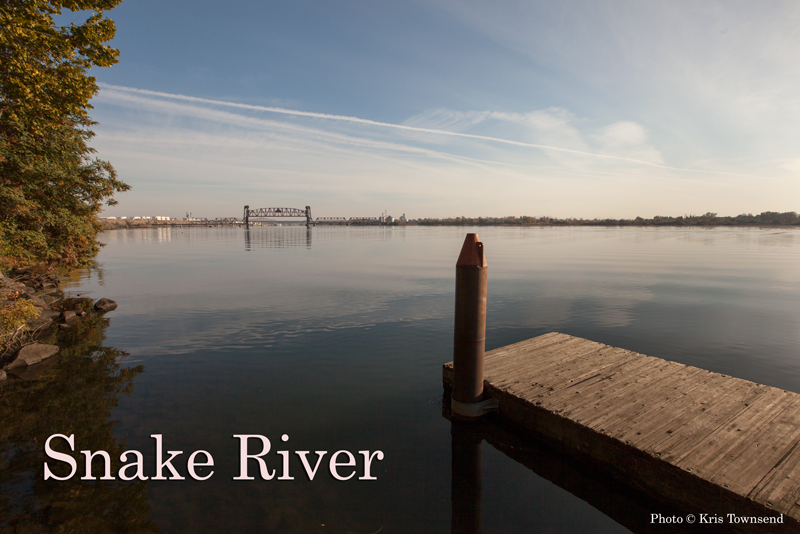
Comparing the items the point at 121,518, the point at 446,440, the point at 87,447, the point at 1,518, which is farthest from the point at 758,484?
the point at 87,447

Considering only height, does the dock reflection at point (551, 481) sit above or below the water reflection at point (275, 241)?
below

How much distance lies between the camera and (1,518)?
4.69 meters

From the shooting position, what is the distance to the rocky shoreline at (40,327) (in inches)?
387

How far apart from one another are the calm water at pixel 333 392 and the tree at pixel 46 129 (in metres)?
4.40

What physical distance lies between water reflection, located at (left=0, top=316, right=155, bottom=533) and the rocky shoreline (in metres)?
0.18

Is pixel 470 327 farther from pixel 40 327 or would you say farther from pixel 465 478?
pixel 40 327

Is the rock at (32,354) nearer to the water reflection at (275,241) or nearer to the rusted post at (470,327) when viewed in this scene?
the rusted post at (470,327)

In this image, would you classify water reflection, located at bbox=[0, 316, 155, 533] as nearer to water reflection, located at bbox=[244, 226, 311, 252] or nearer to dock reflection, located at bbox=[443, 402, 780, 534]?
dock reflection, located at bbox=[443, 402, 780, 534]

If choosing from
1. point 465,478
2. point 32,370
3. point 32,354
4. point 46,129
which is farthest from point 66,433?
point 46,129

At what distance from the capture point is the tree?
444 inches

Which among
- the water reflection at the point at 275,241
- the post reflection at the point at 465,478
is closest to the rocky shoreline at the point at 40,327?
the post reflection at the point at 465,478

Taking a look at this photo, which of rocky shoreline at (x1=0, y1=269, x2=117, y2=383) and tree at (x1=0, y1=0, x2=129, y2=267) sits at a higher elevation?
tree at (x1=0, y1=0, x2=129, y2=267)

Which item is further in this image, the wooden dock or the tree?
the tree

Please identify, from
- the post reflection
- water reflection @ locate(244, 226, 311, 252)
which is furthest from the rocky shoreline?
water reflection @ locate(244, 226, 311, 252)
